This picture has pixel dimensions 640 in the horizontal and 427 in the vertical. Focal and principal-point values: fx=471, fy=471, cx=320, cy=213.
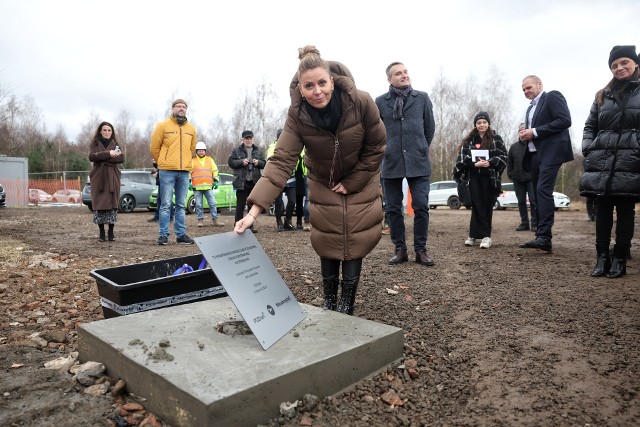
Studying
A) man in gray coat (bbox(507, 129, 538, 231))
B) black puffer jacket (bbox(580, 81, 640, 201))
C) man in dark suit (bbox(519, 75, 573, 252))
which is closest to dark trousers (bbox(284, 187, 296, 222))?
man in gray coat (bbox(507, 129, 538, 231))

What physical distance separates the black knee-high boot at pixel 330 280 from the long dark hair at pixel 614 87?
3.02 meters

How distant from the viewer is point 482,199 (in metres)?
6.20

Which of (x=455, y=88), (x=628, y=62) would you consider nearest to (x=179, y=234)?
(x=628, y=62)

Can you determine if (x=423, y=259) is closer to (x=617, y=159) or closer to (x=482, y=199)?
(x=482, y=199)

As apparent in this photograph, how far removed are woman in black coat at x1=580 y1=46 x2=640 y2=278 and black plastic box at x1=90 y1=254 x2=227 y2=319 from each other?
3.36m

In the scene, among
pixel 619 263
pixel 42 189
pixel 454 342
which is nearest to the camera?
pixel 454 342

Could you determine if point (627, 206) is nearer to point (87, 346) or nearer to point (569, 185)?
point (87, 346)

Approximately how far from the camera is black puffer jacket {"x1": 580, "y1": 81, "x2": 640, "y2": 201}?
398cm

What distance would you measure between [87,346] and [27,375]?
0.92 ft

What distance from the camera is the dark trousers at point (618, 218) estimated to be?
4.09 meters

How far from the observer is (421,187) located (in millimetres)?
4902

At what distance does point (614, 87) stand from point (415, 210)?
208 cm

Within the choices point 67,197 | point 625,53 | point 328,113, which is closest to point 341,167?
point 328,113

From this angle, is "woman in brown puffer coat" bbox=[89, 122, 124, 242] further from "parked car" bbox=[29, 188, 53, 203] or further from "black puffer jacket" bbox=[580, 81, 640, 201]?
"parked car" bbox=[29, 188, 53, 203]
